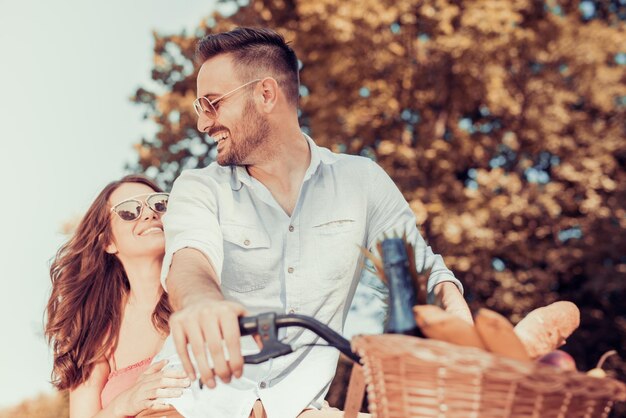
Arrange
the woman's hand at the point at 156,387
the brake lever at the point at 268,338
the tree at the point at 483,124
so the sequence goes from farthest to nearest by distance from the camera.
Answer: the tree at the point at 483,124, the woman's hand at the point at 156,387, the brake lever at the point at 268,338

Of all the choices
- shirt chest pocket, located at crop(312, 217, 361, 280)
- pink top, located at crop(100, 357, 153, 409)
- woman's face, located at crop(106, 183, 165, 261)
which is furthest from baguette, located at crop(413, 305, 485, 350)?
woman's face, located at crop(106, 183, 165, 261)

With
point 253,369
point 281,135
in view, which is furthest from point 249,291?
point 281,135

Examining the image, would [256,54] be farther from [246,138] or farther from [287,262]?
[287,262]

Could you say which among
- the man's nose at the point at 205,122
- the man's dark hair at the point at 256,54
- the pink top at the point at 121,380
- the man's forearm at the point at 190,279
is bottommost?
the pink top at the point at 121,380

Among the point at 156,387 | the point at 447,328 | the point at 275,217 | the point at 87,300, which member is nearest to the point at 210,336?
the point at 447,328

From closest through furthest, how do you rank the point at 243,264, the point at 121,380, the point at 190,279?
the point at 190,279
the point at 243,264
the point at 121,380

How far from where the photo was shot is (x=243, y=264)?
2.74 meters

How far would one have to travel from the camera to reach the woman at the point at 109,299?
12.5 ft

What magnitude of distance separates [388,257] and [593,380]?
0.48 m

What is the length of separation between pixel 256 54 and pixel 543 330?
6.18ft

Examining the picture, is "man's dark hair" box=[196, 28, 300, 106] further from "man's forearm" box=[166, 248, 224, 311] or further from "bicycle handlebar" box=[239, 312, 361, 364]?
"bicycle handlebar" box=[239, 312, 361, 364]

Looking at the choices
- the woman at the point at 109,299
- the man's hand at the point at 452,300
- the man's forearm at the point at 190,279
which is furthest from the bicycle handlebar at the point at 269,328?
the woman at the point at 109,299

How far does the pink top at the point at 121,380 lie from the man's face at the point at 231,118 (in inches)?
51.0

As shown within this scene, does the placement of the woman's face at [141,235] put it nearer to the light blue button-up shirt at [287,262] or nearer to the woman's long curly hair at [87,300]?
the woman's long curly hair at [87,300]
